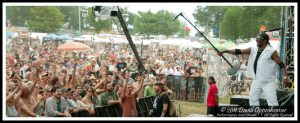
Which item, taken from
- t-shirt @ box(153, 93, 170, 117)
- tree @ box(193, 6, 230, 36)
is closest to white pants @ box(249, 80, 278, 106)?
t-shirt @ box(153, 93, 170, 117)

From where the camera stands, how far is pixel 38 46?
9.36 m

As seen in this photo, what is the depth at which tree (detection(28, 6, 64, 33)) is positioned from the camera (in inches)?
350

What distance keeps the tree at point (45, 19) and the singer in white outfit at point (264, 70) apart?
3.26 metres

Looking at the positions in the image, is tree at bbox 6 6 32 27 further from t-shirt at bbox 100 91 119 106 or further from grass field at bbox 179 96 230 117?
grass field at bbox 179 96 230 117

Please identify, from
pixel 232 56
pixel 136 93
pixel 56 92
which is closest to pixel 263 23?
pixel 232 56

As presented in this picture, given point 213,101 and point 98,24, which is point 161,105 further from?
point 98,24

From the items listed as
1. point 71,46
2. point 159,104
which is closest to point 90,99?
point 71,46

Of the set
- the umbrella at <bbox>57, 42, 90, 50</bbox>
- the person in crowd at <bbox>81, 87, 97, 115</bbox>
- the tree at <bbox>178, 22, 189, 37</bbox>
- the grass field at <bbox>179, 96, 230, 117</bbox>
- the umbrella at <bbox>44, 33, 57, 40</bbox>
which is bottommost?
the grass field at <bbox>179, 96, 230, 117</bbox>

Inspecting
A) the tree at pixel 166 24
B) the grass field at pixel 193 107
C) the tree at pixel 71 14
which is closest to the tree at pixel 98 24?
the tree at pixel 71 14

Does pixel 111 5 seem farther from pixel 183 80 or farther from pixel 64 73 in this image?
pixel 183 80

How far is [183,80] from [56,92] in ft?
8.87

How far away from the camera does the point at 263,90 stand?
8.52 meters

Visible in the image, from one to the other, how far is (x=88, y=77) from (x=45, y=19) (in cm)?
122

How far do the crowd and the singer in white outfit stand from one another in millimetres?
1456
